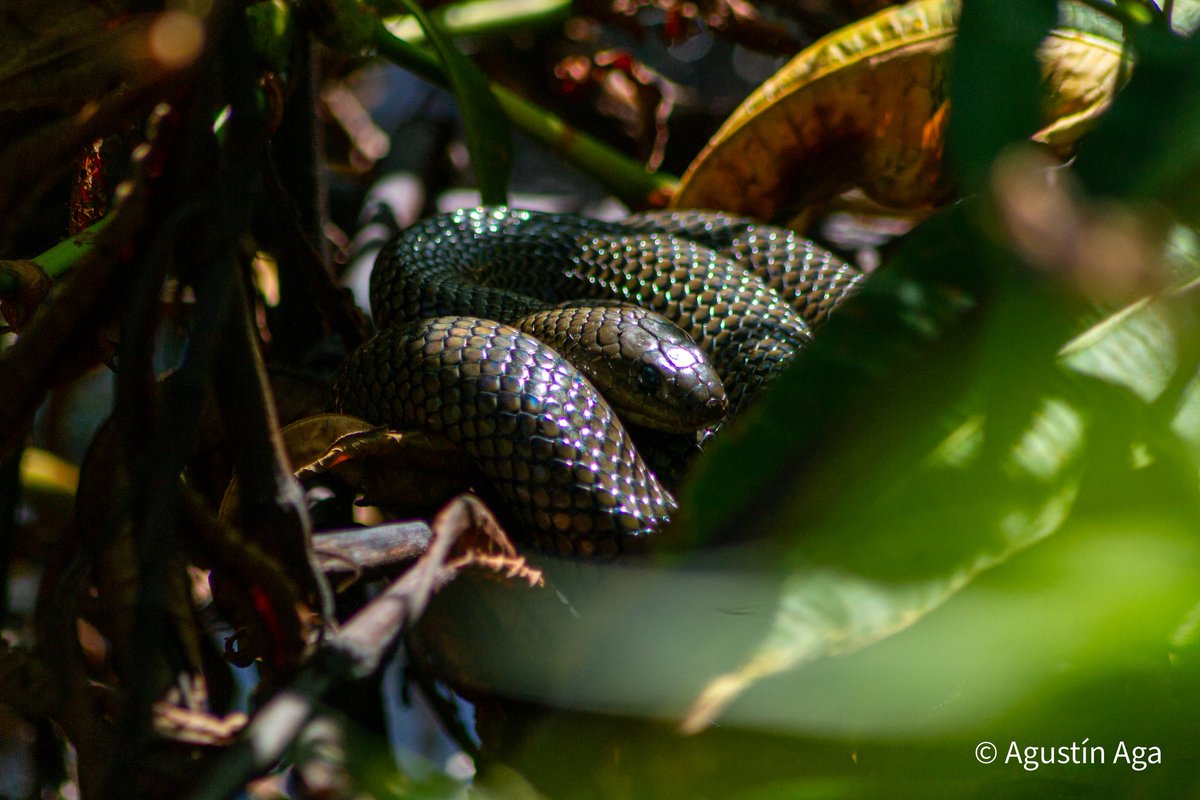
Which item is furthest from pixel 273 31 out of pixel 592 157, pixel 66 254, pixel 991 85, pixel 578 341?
pixel 991 85

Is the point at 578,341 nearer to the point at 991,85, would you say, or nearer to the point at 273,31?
the point at 273,31

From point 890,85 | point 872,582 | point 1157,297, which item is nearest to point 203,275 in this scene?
point 872,582

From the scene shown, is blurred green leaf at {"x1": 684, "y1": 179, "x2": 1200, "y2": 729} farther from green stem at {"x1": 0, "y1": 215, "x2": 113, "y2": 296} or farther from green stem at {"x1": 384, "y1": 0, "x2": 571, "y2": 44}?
green stem at {"x1": 384, "y1": 0, "x2": 571, "y2": 44}

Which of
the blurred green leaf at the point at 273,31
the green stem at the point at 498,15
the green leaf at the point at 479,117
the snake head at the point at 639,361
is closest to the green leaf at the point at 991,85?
the snake head at the point at 639,361

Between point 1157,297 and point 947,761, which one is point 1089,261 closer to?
point 1157,297

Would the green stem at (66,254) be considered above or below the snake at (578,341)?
above

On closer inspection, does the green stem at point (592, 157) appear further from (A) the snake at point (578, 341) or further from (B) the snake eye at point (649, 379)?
(B) the snake eye at point (649, 379)

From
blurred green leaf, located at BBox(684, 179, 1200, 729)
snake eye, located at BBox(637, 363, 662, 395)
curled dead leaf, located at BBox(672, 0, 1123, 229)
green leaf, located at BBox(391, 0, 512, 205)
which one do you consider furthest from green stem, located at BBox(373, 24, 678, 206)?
blurred green leaf, located at BBox(684, 179, 1200, 729)
